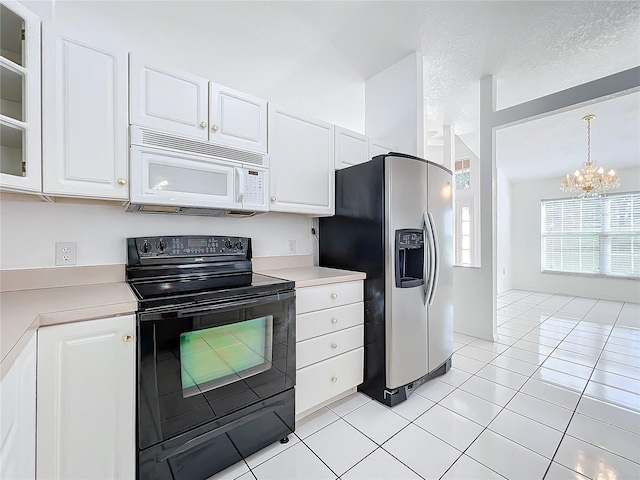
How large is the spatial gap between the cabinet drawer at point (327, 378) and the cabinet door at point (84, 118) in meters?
1.50

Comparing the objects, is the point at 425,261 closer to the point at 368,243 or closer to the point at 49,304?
the point at 368,243

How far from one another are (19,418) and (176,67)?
258 cm

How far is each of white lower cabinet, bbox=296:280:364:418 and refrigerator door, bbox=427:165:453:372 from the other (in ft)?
2.01

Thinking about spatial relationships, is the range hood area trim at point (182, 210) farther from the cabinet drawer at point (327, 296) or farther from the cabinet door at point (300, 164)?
the cabinet drawer at point (327, 296)

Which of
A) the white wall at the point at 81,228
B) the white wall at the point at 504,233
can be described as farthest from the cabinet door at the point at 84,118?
the white wall at the point at 504,233

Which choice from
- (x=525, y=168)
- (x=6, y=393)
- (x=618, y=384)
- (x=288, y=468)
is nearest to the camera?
(x=6, y=393)

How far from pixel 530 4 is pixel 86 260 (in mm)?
3541

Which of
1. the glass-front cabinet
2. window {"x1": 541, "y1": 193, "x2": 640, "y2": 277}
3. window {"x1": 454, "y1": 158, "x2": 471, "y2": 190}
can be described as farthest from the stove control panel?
window {"x1": 541, "y1": 193, "x2": 640, "y2": 277}

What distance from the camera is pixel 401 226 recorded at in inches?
79.7

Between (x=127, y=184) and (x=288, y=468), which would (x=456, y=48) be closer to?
(x=127, y=184)

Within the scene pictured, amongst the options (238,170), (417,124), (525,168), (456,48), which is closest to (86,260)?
(238,170)

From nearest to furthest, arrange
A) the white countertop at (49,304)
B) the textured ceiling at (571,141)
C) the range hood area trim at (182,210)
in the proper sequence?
→ the white countertop at (49,304)
the range hood area trim at (182,210)
the textured ceiling at (571,141)

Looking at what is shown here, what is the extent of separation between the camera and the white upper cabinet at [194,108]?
59.7 inches

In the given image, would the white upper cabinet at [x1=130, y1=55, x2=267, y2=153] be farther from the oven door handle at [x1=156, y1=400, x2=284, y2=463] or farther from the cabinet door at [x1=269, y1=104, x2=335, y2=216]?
the oven door handle at [x1=156, y1=400, x2=284, y2=463]
